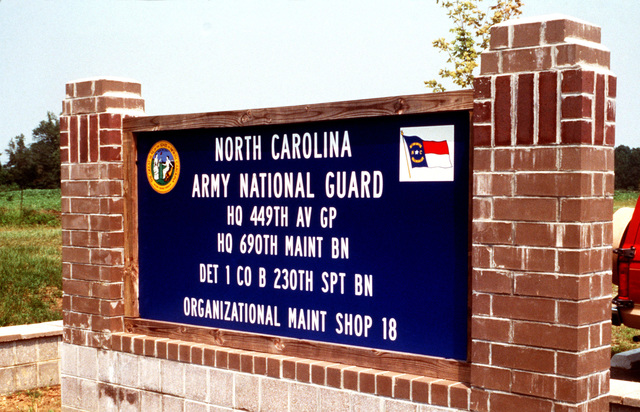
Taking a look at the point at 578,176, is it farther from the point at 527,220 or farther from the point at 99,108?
the point at 99,108

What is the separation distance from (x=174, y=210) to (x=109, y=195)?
661 millimetres

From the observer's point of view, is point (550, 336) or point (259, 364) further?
point (259, 364)

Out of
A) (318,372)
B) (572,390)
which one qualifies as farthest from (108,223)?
(572,390)

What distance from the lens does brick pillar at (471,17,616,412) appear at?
4121 millimetres

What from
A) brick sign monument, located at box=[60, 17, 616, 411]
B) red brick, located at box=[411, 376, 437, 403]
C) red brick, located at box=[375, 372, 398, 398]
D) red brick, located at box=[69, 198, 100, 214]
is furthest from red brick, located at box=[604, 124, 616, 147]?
red brick, located at box=[69, 198, 100, 214]

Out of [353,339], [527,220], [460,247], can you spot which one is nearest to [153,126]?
[353,339]

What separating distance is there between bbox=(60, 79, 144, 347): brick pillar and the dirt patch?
42.9 inches

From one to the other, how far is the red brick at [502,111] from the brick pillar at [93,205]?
11.3 feet

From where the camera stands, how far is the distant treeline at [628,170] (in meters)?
73.0

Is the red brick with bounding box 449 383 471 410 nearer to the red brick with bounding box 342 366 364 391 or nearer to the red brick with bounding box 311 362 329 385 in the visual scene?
the red brick with bounding box 342 366 364 391

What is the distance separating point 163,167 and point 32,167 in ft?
281

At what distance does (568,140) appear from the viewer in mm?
4121

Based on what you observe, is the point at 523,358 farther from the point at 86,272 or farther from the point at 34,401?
the point at 34,401

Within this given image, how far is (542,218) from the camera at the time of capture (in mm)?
4227
